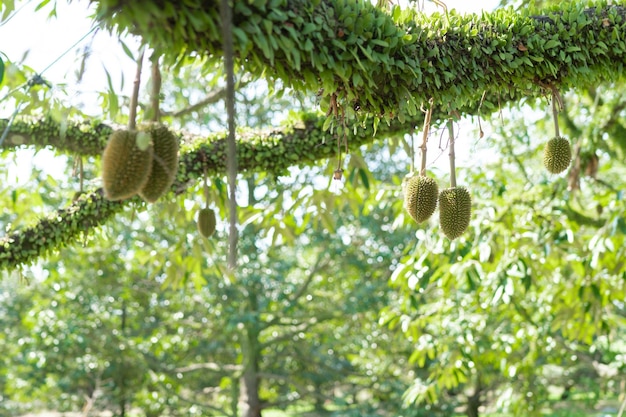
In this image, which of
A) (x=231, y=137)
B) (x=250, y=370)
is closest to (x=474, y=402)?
(x=250, y=370)

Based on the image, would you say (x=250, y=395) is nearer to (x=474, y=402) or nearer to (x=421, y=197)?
(x=474, y=402)

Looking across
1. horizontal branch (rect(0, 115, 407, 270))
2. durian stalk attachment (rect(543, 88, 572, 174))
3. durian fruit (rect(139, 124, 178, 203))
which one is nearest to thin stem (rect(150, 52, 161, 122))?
durian fruit (rect(139, 124, 178, 203))

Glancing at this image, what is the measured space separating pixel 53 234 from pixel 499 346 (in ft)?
11.6

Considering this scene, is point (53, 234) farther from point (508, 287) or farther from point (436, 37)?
point (508, 287)

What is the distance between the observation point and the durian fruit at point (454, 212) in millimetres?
1742

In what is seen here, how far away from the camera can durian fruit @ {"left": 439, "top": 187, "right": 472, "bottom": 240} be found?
1.74m

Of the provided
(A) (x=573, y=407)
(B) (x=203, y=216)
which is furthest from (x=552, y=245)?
(A) (x=573, y=407)

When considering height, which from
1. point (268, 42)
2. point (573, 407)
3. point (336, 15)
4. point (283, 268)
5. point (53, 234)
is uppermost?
point (283, 268)

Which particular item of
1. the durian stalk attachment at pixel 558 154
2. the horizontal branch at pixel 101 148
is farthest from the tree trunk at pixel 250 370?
the durian stalk attachment at pixel 558 154

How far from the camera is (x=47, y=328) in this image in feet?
23.6

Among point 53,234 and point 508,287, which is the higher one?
point 53,234

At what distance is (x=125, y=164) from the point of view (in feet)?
3.65

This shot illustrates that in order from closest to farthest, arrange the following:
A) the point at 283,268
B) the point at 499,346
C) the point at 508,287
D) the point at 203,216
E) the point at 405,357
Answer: the point at 203,216, the point at 508,287, the point at 499,346, the point at 283,268, the point at 405,357

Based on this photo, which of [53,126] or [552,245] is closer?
[53,126]
